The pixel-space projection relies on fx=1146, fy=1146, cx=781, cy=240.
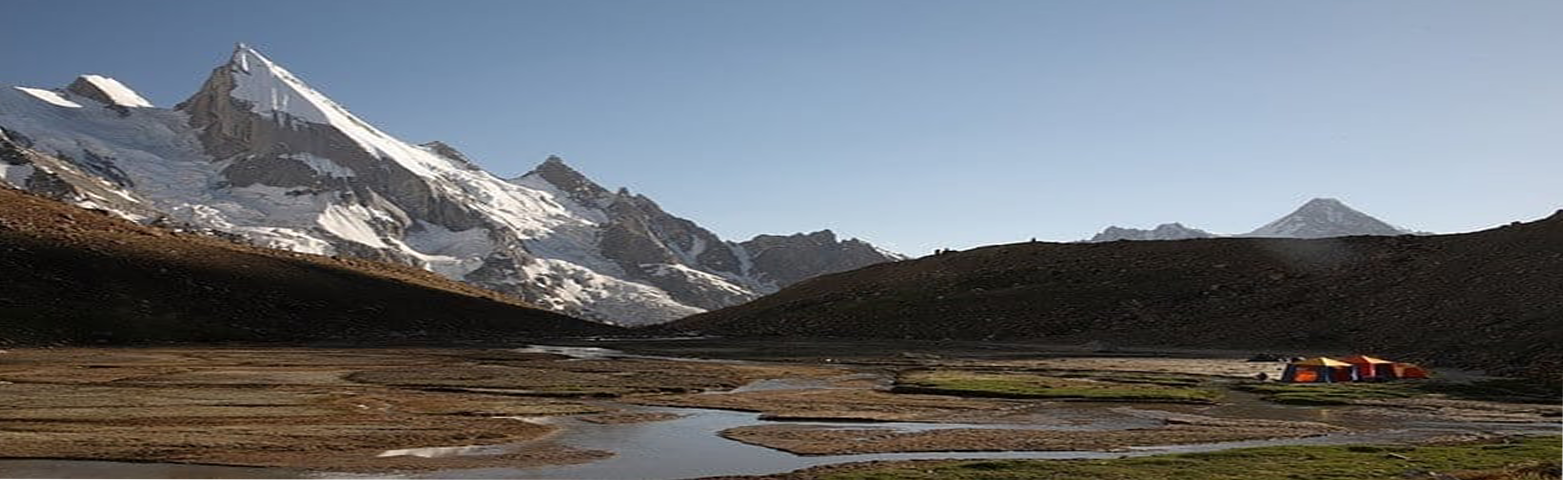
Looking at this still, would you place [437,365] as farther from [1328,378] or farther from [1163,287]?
[1163,287]

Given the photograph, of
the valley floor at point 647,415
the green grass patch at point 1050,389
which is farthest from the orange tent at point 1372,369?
the green grass patch at point 1050,389

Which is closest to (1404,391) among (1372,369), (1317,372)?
(1317,372)

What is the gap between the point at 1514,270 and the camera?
329ft

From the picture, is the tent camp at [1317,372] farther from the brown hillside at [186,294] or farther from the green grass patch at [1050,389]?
the brown hillside at [186,294]

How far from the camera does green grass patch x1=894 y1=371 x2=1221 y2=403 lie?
167 ft

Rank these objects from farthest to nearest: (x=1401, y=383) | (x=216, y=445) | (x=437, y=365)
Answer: (x=437, y=365), (x=1401, y=383), (x=216, y=445)

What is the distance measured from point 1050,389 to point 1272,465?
1072 inches

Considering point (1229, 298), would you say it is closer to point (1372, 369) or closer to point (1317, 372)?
point (1372, 369)

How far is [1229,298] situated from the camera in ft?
396

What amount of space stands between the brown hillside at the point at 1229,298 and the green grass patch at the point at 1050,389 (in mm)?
25268

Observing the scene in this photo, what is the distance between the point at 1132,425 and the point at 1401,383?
1188 inches

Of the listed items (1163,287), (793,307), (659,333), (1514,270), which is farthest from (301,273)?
(1514,270)

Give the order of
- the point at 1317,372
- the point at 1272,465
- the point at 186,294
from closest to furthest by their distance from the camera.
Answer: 1. the point at 1272,465
2. the point at 1317,372
3. the point at 186,294

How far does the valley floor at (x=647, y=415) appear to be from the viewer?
1098 inches
